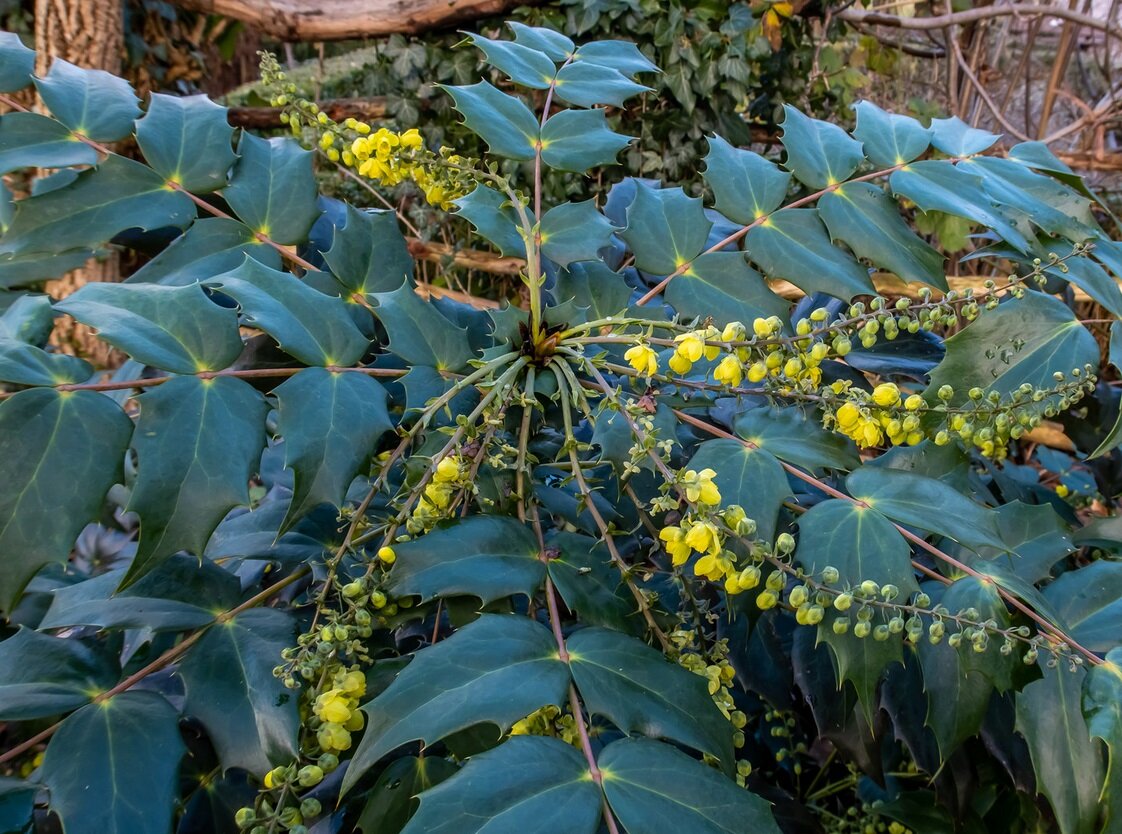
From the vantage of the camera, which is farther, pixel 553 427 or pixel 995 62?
pixel 995 62

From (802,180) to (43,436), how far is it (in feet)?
2.72

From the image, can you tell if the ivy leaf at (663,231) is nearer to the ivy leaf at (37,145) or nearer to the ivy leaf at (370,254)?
the ivy leaf at (370,254)

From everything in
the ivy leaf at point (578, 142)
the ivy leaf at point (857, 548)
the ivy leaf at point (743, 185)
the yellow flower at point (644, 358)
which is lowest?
the ivy leaf at point (857, 548)

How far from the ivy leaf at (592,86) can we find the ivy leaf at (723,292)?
11.0 inches

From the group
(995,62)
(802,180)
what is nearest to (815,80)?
(995,62)

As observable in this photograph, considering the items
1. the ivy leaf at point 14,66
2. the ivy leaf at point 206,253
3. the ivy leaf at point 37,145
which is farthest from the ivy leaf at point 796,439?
the ivy leaf at point 14,66

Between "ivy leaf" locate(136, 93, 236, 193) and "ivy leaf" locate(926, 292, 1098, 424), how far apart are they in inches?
33.5

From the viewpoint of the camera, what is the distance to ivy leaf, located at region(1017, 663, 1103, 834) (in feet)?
2.15

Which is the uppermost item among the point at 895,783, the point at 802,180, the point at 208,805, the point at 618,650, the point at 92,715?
the point at 802,180

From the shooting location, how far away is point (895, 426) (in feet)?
2.37

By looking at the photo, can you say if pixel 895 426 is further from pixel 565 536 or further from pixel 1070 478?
pixel 1070 478

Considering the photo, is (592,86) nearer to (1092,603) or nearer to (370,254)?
(370,254)

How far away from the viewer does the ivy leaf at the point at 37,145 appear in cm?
89

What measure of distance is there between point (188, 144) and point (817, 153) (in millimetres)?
764
